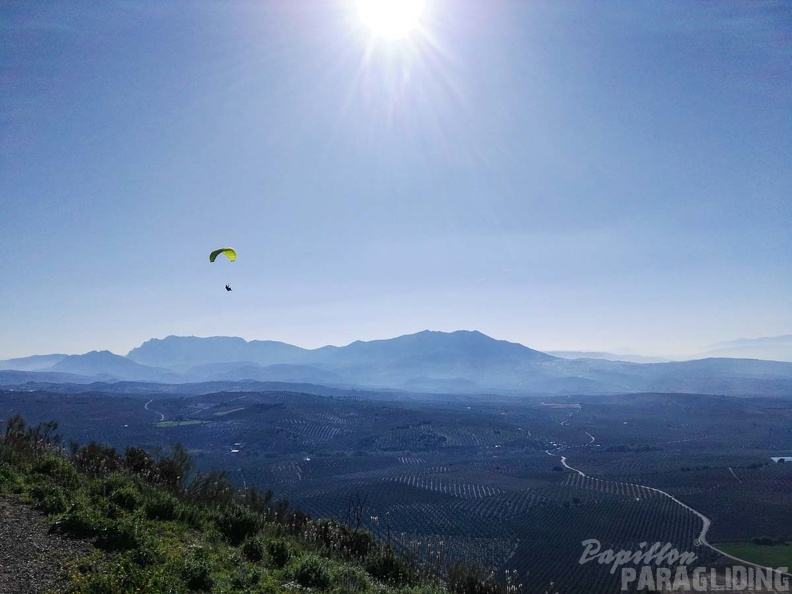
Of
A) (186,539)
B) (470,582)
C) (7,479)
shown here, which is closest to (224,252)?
(7,479)

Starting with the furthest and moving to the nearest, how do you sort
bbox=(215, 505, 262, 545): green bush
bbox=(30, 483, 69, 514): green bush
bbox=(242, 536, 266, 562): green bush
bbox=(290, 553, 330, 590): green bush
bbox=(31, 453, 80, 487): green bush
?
bbox=(31, 453, 80, 487): green bush, bbox=(215, 505, 262, 545): green bush, bbox=(242, 536, 266, 562): green bush, bbox=(30, 483, 69, 514): green bush, bbox=(290, 553, 330, 590): green bush

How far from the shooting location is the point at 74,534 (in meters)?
7.57

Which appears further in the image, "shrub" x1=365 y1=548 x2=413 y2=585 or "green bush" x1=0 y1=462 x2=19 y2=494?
"shrub" x1=365 y1=548 x2=413 y2=585

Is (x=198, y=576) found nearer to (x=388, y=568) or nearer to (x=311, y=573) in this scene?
(x=311, y=573)

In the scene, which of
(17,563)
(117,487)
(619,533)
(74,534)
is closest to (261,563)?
(74,534)

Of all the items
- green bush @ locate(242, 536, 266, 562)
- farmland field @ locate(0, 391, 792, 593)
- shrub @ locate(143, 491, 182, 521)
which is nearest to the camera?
Result: green bush @ locate(242, 536, 266, 562)

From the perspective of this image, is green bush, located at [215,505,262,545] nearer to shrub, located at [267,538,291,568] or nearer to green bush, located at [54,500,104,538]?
shrub, located at [267,538,291,568]

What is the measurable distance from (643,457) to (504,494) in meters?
50.5

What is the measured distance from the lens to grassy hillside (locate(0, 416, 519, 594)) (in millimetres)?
6715

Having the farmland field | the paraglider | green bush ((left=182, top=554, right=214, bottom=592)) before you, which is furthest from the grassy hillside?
the paraglider

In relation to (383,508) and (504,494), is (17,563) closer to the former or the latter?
(383,508)

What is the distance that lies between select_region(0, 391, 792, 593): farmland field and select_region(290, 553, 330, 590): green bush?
4.03 metres

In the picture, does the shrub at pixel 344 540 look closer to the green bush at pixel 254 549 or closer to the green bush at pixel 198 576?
the green bush at pixel 254 549

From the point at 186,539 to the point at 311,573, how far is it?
2629 millimetres
